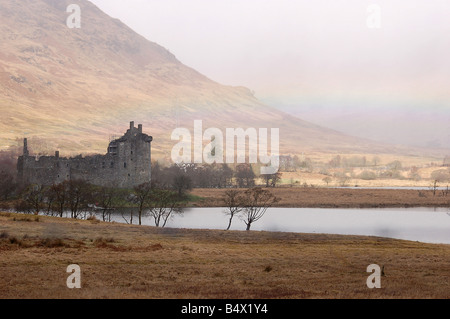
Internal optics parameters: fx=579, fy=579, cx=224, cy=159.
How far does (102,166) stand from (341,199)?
151 feet

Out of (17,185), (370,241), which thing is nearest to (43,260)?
(370,241)

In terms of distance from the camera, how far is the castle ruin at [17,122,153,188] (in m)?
93.9

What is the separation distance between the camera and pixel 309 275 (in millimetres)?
26844

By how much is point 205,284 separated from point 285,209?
2919 inches

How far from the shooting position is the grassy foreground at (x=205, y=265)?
72.2 ft

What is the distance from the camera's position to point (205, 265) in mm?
29844

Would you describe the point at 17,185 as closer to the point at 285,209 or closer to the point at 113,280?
the point at 285,209

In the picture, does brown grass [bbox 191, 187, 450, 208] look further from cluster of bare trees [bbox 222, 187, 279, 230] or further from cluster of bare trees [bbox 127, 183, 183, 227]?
cluster of bare trees [bbox 222, 187, 279, 230]

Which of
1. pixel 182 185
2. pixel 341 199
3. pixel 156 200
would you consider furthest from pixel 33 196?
pixel 341 199

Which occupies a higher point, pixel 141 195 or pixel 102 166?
pixel 102 166

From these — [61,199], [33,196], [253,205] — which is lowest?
[253,205]

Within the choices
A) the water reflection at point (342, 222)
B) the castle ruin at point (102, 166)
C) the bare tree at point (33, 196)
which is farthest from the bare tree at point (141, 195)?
the bare tree at point (33, 196)

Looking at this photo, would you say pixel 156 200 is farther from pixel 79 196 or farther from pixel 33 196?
pixel 33 196

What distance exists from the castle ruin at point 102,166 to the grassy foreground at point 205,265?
48491mm
